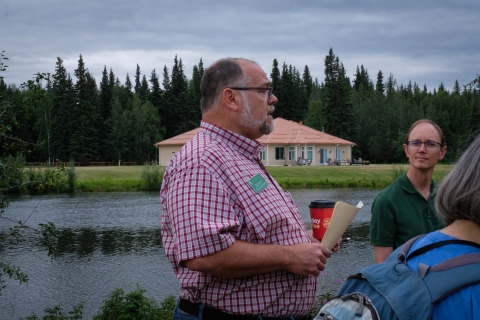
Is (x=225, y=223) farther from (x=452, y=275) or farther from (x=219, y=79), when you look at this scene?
(x=452, y=275)

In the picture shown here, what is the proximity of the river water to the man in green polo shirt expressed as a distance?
5.55 meters

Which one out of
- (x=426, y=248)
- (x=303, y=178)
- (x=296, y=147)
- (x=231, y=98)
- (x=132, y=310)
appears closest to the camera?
(x=426, y=248)

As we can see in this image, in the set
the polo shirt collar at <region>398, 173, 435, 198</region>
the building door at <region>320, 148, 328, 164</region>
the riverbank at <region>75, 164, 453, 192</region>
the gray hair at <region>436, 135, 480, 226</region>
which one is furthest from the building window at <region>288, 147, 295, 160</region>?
the gray hair at <region>436, 135, 480, 226</region>

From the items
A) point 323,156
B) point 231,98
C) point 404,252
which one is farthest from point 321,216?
point 323,156

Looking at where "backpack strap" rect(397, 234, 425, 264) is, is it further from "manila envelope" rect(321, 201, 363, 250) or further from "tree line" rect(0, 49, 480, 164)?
"tree line" rect(0, 49, 480, 164)

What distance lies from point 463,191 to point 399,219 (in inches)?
83.4

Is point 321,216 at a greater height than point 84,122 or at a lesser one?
lesser

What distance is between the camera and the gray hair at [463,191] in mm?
1483

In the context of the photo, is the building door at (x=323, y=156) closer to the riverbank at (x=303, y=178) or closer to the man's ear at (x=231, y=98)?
the riverbank at (x=303, y=178)

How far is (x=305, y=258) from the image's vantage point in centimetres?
240

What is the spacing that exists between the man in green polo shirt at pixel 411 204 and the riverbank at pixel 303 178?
3089 centimetres

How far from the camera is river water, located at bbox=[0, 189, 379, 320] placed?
1027cm

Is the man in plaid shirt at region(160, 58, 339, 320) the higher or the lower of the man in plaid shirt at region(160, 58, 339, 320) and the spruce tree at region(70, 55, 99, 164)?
the lower

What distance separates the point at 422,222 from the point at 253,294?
1602mm
